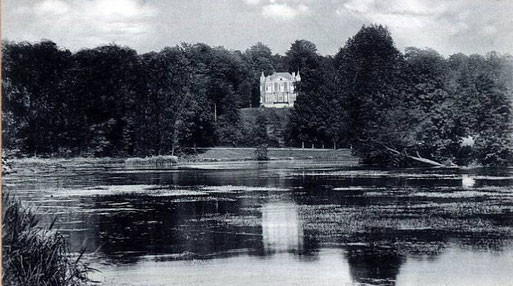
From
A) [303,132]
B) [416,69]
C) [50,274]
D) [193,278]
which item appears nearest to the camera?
[50,274]

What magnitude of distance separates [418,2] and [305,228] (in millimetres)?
2993

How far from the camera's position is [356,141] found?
11164mm

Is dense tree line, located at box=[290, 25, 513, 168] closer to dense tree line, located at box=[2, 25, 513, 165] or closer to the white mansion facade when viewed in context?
dense tree line, located at box=[2, 25, 513, 165]

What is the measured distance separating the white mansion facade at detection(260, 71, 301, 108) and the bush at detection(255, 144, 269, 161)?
1.25 meters

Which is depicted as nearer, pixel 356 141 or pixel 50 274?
pixel 50 274

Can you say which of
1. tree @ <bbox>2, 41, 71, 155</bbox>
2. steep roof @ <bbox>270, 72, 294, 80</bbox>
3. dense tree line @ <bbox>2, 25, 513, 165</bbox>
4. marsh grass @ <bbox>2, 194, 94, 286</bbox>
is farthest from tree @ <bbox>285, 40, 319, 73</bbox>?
marsh grass @ <bbox>2, 194, 94, 286</bbox>

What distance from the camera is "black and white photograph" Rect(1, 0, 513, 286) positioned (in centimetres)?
636

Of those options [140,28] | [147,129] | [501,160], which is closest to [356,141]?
[501,160]

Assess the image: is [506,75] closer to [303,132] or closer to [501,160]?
[501,160]

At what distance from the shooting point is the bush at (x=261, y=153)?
11.8 m

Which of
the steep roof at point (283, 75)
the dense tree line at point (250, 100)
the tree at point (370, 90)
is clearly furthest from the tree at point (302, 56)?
the tree at point (370, 90)

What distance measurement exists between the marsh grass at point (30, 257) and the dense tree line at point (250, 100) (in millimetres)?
1127

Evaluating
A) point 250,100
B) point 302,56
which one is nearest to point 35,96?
point 302,56

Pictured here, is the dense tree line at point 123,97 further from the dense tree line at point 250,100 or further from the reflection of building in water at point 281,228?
Result: the reflection of building in water at point 281,228
